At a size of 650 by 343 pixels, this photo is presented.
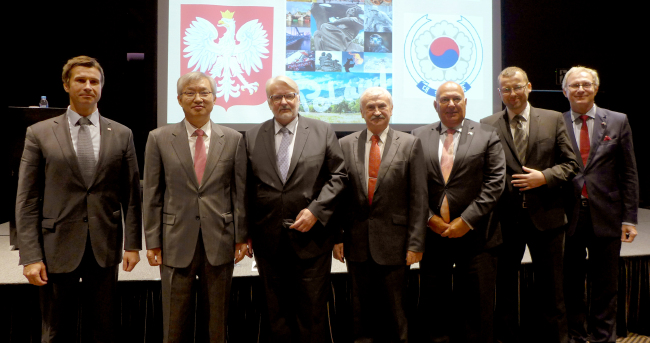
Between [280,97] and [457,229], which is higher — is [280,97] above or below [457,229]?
above

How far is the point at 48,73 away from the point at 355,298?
449cm

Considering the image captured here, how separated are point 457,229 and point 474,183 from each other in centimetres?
26

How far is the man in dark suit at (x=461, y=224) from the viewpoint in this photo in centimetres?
215

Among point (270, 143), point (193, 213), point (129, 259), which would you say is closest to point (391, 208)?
point (270, 143)

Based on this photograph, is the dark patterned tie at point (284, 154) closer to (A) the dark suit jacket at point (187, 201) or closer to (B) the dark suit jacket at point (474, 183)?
(A) the dark suit jacket at point (187, 201)

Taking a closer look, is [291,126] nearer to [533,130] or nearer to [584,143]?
[533,130]

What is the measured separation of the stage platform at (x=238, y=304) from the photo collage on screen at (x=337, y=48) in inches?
72.3

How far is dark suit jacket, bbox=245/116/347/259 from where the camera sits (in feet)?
6.44

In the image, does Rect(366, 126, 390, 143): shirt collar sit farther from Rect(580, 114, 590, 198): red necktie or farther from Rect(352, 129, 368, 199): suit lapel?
Rect(580, 114, 590, 198): red necktie

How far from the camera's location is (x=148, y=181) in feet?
6.41

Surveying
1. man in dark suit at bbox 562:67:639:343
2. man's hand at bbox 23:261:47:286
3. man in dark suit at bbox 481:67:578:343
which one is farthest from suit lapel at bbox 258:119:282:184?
man in dark suit at bbox 562:67:639:343

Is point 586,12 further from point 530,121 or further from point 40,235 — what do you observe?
point 40,235

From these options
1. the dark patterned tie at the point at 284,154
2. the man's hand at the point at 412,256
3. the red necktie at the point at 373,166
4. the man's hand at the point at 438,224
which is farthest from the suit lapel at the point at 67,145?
the man's hand at the point at 438,224

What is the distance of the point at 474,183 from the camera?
7.12 ft
